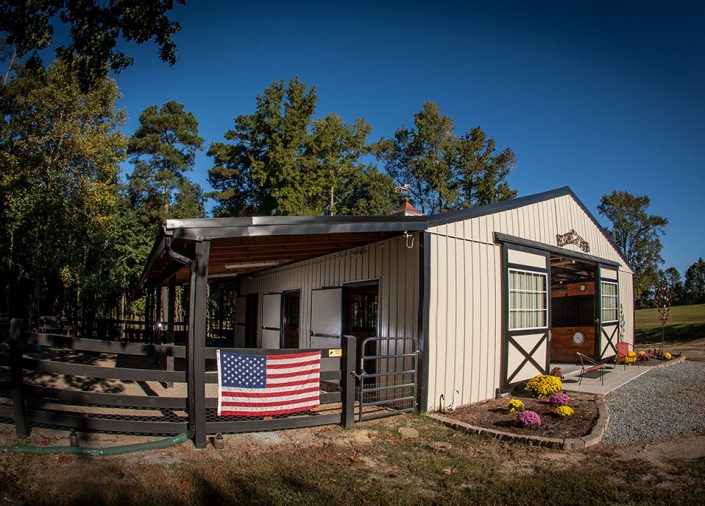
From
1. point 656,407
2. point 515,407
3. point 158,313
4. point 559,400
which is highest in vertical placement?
point 158,313

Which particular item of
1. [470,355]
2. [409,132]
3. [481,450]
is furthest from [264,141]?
[481,450]

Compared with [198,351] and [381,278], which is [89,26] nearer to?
[198,351]

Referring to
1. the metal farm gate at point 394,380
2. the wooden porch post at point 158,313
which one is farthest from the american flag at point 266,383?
the wooden porch post at point 158,313

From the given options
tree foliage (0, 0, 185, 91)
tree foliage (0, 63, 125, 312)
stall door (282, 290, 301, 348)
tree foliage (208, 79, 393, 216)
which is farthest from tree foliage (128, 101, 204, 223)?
tree foliage (0, 0, 185, 91)

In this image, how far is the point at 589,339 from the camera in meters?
12.3

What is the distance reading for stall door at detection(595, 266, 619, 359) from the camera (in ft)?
39.6

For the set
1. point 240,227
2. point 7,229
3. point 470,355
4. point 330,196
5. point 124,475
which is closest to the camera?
point 124,475

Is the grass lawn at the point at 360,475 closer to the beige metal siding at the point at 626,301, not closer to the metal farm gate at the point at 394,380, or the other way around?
the metal farm gate at the point at 394,380

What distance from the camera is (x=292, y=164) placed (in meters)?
28.4

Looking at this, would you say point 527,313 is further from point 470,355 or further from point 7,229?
point 7,229

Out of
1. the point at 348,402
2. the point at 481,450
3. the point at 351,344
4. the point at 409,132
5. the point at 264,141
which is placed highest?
the point at 409,132

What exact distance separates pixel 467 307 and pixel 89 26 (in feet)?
22.1

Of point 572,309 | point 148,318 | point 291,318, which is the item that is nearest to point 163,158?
point 148,318

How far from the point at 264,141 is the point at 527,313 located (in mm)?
25249
